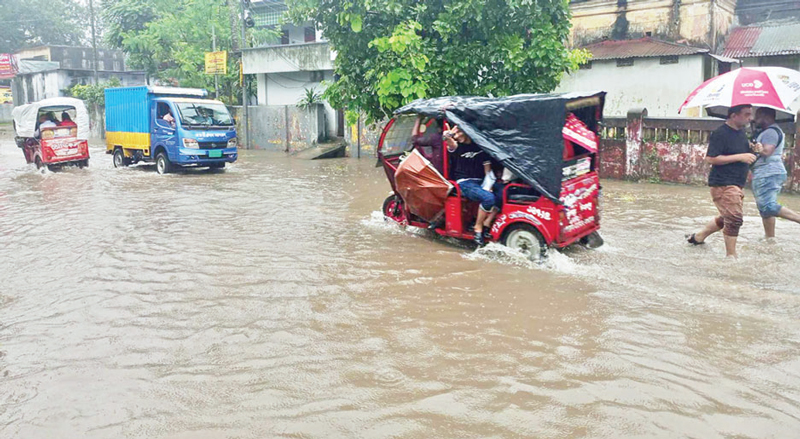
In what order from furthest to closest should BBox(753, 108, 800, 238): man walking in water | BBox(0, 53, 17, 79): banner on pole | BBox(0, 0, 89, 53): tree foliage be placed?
BBox(0, 0, 89, 53): tree foliage, BBox(0, 53, 17, 79): banner on pole, BBox(753, 108, 800, 238): man walking in water

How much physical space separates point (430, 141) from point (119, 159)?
1426 cm

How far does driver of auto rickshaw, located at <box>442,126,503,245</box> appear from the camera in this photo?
24.1 feet

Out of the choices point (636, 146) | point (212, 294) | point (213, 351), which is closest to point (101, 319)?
point (212, 294)

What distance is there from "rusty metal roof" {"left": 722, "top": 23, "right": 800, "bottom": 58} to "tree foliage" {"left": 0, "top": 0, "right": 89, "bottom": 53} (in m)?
52.4


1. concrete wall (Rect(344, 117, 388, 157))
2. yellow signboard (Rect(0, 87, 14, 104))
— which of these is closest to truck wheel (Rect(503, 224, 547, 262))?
concrete wall (Rect(344, 117, 388, 157))

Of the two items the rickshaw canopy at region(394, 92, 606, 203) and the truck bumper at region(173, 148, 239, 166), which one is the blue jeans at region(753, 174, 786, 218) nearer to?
the rickshaw canopy at region(394, 92, 606, 203)

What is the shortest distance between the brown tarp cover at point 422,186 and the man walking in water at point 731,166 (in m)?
3.02

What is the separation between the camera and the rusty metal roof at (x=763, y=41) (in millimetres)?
17453

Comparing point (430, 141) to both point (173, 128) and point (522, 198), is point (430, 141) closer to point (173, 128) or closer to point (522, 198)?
point (522, 198)

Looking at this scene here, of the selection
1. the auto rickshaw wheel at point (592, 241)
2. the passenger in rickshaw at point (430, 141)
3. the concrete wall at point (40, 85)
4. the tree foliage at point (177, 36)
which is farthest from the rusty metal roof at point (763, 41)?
the concrete wall at point (40, 85)

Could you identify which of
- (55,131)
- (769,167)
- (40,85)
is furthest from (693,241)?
(40,85)

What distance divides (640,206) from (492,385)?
7.85 meters

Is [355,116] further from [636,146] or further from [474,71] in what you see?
[636,146]

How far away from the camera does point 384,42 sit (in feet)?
31.6
